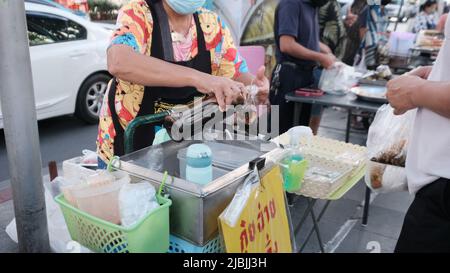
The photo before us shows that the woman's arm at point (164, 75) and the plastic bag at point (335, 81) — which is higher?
the woman's arm at point (164, 75)

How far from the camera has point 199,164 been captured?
1105mm

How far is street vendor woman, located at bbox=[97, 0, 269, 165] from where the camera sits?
4.42ft

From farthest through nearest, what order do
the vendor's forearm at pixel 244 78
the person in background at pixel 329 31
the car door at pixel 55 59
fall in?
the car door at pixel 55 59 → the person in background at pixel 329 31 → the vendor's forearm at pixel 244 78

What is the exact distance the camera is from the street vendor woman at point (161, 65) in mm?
1347

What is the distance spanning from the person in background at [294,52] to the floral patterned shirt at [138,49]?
156cm

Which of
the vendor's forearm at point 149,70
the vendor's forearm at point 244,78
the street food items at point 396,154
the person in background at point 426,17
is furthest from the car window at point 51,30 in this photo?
the person in background at point 426,17

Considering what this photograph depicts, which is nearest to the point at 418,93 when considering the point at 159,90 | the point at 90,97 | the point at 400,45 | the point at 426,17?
the point at 159,90

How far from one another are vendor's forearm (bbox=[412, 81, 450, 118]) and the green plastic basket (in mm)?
836

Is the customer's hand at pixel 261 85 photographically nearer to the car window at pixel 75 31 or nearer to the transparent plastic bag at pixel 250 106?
the transparent plastic bag at pixel 250 106

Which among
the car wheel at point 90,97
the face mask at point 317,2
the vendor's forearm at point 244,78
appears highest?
the face mask at point 317,2

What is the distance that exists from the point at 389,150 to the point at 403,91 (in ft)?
1.41

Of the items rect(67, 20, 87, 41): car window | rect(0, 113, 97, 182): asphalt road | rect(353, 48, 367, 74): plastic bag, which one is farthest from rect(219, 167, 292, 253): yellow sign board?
rect(353, 48, 367, 74): plastic bag
